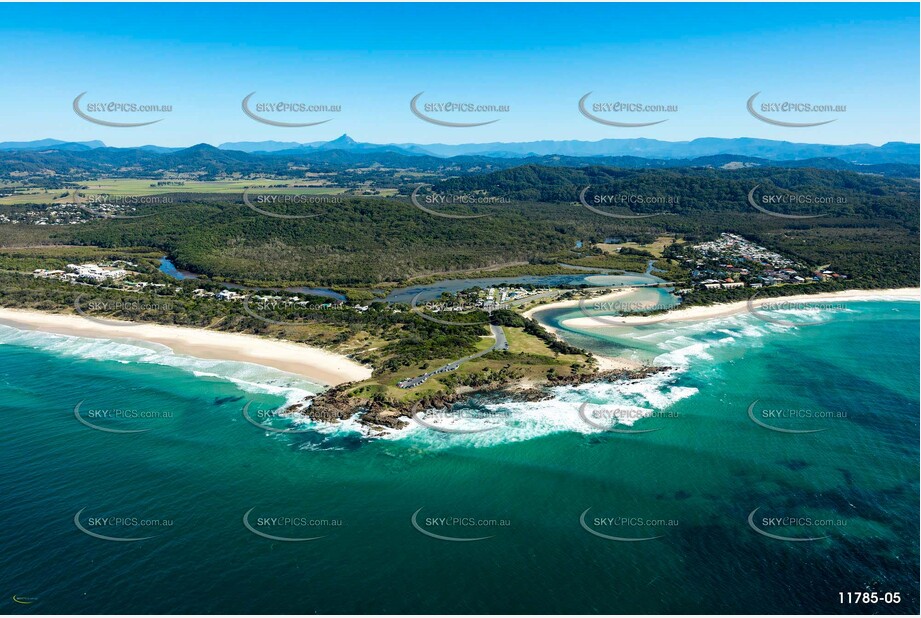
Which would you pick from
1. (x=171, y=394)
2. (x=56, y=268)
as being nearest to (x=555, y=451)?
(x=171, y=394)

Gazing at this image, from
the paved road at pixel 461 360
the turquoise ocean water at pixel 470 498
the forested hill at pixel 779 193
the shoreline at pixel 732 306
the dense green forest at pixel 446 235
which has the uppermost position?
the forested hill at pixel 779 193

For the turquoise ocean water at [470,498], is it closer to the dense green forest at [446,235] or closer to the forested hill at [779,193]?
the dense green forest at [446,235]

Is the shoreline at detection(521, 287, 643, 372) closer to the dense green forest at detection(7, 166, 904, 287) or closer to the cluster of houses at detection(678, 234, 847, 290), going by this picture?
the cluster of houses at detection(678, 234, 847, 290)

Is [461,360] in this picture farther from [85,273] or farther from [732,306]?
[85,273]

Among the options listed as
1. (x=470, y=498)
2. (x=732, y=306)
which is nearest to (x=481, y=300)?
(x=732, y=306)

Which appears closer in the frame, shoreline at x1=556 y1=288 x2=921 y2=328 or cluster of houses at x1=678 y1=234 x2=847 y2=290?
shoreline at x1=556 y1=288 x2=921 y2=328

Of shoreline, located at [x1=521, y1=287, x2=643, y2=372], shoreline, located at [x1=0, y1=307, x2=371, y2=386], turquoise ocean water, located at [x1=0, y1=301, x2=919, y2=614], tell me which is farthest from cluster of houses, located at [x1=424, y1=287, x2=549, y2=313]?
turquoise ocean water, located at [x1=0, y1=301, x2=919, y2=614]

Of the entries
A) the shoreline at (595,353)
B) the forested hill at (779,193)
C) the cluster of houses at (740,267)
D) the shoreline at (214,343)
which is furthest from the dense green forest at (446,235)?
the shoreline at (214,343)
